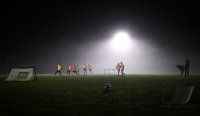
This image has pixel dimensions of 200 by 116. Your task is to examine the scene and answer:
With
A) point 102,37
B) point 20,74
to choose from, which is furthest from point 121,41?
point 20,74

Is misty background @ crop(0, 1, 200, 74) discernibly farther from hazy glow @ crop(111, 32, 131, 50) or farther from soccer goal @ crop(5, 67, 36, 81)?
soccer goal @ crop(5, 67, 36, 81)

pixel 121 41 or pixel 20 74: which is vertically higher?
pixel 121 41

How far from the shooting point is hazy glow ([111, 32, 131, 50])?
58.7m

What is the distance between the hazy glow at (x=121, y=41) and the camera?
192 feet

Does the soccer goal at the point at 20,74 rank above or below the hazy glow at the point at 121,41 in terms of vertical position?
below

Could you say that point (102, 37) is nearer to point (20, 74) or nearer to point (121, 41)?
point (121, 41)

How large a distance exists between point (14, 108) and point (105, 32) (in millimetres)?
51681

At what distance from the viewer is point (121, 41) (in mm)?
58656

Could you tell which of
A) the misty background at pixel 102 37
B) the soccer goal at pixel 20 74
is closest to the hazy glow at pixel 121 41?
the misty background at pixel 102 37

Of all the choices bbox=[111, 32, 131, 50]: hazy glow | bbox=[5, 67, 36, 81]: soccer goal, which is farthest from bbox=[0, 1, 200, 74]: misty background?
bbox=[5, 67, 36, 81]: soccer goal

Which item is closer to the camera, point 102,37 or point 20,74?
point 20,74

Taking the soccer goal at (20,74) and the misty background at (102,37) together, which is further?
the misty background at (102,37)

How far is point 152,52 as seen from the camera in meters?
60.9

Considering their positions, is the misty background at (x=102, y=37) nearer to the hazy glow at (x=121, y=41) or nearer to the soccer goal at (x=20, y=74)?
the hazy glow at (x=121, y=41)
